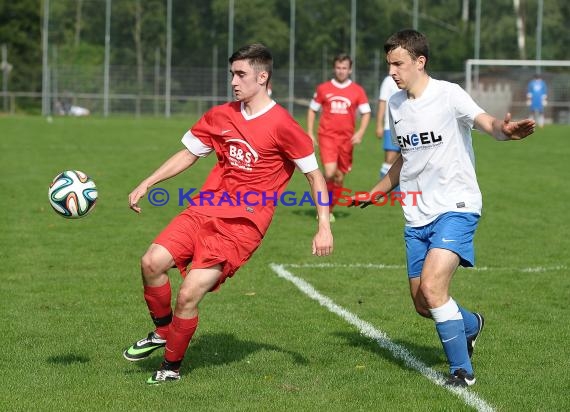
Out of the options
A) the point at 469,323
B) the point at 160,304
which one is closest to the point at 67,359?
the point at 160,304

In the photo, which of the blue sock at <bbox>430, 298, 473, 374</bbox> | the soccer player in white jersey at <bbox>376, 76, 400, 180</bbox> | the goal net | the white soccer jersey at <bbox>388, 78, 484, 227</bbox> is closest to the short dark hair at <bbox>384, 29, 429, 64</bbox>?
the white soccer jersey at <bbox>388, 78, 484, 227</bbox>

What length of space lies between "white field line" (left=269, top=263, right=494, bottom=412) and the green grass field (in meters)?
0.02

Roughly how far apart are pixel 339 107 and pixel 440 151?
8597 millimetres

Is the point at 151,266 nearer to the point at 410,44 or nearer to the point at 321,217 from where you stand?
the point at 321,217

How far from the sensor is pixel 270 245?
1171 centimetres

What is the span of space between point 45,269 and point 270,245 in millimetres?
2811

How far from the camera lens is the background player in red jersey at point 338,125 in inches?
571

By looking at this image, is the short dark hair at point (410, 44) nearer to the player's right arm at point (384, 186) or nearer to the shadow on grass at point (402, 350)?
the player's right arm at point (384, 186)

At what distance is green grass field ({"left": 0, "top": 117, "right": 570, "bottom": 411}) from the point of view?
5801 millimetres

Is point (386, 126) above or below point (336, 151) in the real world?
above

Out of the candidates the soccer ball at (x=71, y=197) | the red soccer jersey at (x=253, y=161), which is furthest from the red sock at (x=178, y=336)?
the soccer ball at (x=71, y=197)

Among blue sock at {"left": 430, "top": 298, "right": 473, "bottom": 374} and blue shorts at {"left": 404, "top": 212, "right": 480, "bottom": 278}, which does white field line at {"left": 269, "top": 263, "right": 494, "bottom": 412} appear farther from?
blue shorts at {"left": 404, "top": 212, "right": 480, "bottom": 278}

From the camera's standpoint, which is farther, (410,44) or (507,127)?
(410,44)

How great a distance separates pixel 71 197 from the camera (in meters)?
6.71
